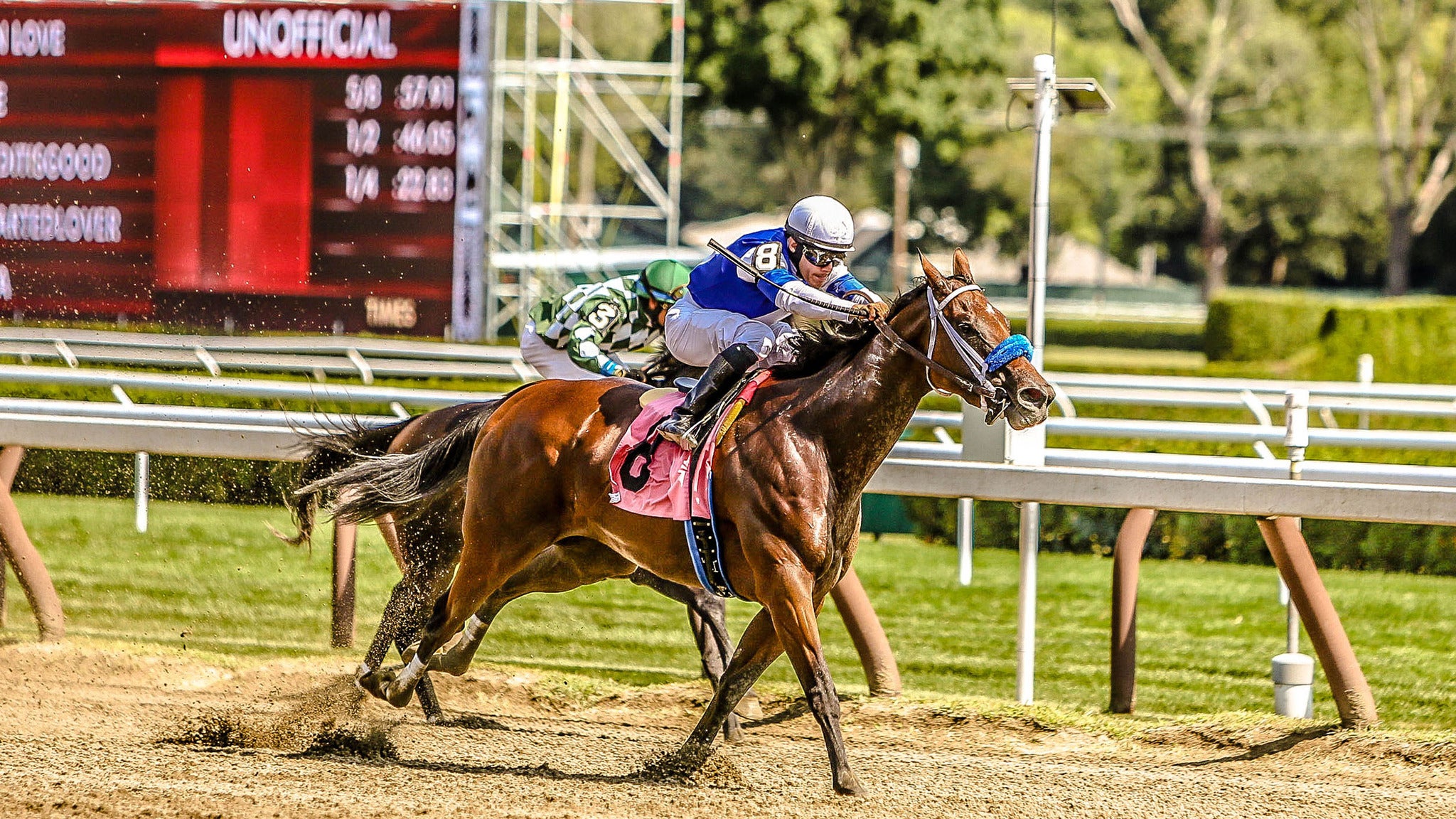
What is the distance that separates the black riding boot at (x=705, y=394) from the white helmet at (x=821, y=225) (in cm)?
39

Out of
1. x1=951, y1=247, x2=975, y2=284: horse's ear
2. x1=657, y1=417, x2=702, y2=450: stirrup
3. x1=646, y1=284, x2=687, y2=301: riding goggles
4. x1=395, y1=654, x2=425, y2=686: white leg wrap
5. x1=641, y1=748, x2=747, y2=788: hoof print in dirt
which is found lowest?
x1=641, y1=748, x2=747, y2=788: hoof print in dirt

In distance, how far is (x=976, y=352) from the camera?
4207mm

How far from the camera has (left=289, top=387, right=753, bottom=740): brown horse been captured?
5.17m

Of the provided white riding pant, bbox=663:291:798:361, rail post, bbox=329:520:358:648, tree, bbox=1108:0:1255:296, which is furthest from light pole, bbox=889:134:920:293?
white riding pant, bbox=663:291:798:361

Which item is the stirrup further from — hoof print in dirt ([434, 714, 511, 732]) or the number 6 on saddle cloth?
hoof print in dirt ([434, 714, 511, 732])

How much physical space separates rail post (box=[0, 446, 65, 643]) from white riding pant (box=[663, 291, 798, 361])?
2.74 m

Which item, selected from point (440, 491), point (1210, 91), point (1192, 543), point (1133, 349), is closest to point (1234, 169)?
point (1210, 91)

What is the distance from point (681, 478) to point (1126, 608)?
5.95 ft

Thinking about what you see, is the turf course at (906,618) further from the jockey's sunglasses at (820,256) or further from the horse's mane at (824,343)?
the jockey's sunglasses at (820,256)

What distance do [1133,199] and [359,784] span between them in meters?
44.3

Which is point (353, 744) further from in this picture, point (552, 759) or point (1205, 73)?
point (1205, 73)

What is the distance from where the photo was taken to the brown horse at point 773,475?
424 cm

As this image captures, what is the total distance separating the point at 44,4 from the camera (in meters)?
10.2

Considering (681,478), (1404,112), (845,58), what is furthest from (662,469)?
(1404,112)
